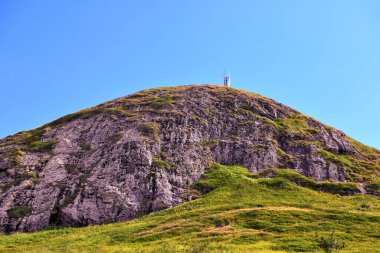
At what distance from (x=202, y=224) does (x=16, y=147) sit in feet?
159

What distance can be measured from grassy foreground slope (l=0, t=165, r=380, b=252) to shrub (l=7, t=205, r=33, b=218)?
5807mm

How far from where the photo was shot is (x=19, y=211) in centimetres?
6788

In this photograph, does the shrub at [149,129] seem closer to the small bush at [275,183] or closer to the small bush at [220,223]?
the small bush at [275,183]

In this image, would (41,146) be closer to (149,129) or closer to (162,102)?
(149,129)

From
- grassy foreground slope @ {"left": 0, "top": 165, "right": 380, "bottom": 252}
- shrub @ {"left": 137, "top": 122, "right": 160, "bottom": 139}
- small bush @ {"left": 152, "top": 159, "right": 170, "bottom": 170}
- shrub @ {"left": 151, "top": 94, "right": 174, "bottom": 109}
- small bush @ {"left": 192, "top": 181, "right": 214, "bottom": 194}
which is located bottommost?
grassy foreground slope @ {"left": 0, "top": 165, "right": 380, "bottom": 252}

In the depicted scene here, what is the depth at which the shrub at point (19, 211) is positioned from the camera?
220 ft

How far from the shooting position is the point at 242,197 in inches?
2776

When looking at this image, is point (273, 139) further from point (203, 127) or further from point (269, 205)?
point (269, 205)

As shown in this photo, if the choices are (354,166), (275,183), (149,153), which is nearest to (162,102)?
(149,153)

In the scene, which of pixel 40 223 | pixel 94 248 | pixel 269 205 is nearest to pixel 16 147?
pixel 40 223

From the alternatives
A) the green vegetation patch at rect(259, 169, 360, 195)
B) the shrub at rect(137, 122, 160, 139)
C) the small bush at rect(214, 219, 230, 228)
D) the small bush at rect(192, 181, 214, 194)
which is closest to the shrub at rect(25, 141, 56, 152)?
the shrub at rect(137, 122, 160, 139)

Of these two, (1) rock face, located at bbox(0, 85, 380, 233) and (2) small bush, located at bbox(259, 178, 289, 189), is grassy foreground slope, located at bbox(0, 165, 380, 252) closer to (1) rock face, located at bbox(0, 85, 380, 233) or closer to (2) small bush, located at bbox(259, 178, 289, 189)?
(2) small bush, located at bbox(259, 178, 289, 189)

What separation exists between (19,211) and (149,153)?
81.5ft

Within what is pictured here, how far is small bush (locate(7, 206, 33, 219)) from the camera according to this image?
67062mm
